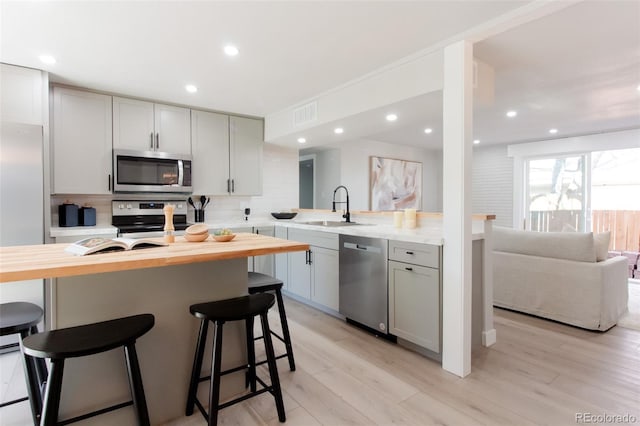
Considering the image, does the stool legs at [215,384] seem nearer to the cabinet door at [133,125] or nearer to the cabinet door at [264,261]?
the cabinet door at [264,261]

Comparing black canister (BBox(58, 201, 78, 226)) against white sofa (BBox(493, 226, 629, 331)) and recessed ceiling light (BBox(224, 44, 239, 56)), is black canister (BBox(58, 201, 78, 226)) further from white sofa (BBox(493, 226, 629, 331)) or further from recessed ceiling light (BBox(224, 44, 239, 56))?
A: white sofa (BBox(493, 226, 629, 331))

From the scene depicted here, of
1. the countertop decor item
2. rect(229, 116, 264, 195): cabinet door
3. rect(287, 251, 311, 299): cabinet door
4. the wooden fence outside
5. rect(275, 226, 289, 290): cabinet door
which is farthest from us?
the wooden fence outside

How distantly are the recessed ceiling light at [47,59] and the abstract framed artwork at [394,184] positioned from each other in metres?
4.84

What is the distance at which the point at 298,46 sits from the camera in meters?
2.49

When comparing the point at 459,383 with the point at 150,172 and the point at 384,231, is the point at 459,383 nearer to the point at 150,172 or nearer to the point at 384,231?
the point at 384,231

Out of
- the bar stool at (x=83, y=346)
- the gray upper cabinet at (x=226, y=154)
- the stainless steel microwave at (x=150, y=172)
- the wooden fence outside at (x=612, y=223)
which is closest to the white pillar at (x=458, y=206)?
the bar stool at (x=83, y=346)

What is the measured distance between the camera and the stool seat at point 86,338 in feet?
4.08

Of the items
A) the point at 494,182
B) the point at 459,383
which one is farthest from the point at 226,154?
the point at 494,182

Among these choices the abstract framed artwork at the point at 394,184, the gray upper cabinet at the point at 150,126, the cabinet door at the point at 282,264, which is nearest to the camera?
the gray upper cabinet at the point at 150,126

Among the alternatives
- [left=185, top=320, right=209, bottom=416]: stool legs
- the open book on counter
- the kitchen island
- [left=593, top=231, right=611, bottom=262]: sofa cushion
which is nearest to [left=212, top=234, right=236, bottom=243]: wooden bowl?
the kitchen island

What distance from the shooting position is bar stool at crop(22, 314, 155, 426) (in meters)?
1.25

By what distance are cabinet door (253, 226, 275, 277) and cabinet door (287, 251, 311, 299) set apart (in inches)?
14.0

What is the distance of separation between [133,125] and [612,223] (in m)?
7.62

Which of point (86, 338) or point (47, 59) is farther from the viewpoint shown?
point (47, 59)
